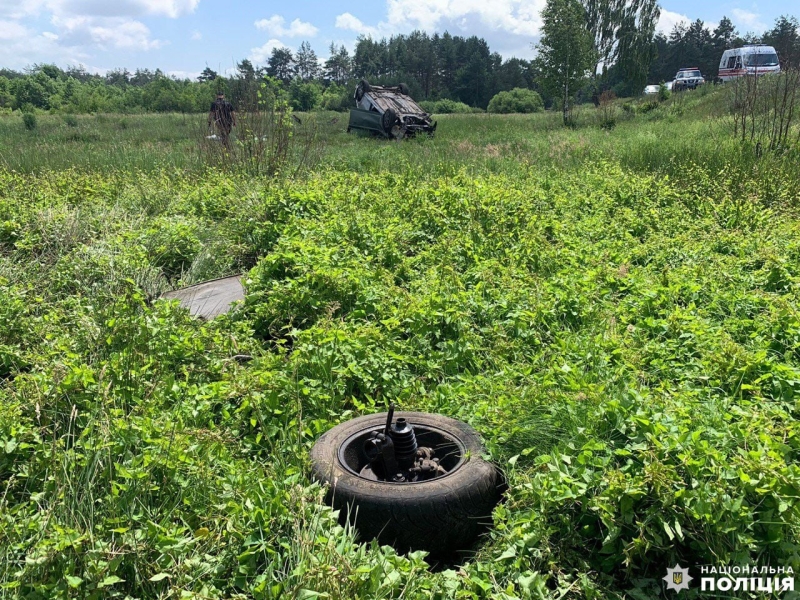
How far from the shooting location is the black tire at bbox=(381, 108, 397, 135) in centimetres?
2175

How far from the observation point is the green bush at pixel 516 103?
46.6 meters

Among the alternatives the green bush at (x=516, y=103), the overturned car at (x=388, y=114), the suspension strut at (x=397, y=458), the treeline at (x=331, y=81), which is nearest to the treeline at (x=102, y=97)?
the treeline at (x=331, y=81)

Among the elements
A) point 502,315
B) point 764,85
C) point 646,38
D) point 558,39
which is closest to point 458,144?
point 764,85

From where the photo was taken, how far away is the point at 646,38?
45500 mm

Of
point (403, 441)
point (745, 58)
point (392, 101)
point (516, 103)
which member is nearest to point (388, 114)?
point (392, 101)

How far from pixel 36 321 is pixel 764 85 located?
50.2 ft

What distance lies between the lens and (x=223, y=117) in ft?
41.1

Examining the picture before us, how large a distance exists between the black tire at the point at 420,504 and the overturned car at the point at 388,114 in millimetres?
19720

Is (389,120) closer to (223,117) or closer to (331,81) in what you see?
(223,117)

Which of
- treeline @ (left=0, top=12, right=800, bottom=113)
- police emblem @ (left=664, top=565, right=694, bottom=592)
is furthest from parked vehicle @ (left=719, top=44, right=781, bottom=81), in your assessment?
police emblem @ (left=664, top=565, right=694, bottom=592)

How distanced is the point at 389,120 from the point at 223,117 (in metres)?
10.3

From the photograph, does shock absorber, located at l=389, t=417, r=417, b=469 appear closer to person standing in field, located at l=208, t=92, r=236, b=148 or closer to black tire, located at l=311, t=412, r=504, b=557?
black tire, located at l=311, t=412, r=504, b=557

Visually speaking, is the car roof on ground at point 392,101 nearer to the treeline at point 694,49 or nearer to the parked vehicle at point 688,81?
the parked vehicle at point 688,81

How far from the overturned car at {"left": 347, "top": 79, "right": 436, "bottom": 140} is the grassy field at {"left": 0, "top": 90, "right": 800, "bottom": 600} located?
46.7ft
